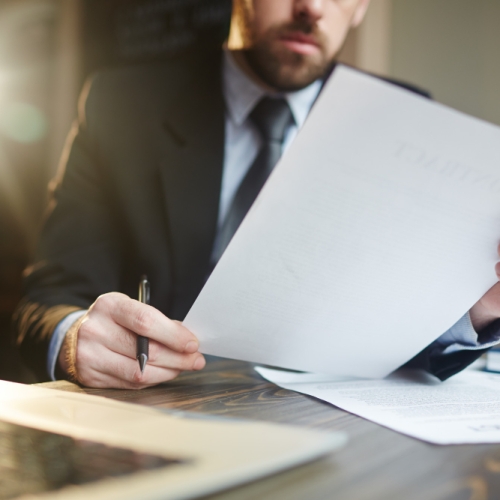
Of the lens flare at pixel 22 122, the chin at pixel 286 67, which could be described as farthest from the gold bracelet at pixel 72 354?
the lens flare at pixel 22 122

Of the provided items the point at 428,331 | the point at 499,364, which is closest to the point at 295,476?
the point at 428,331

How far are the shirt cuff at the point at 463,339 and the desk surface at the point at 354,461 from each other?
22cm

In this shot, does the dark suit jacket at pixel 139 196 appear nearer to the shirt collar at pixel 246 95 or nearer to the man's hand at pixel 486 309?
the shirt collar at pixel 246 95

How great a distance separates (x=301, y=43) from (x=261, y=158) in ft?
0.88

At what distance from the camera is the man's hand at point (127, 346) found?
0.47 meters

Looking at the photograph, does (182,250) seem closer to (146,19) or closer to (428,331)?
(428,331)

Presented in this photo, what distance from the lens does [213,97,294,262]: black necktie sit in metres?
0.96

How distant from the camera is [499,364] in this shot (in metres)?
0.66

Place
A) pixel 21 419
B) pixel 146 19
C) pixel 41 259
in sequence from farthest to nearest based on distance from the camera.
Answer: pixel 146 19 → pixel 41 259 → pixel 21 419

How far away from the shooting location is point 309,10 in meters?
0.95

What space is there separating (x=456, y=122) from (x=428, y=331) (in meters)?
0.26

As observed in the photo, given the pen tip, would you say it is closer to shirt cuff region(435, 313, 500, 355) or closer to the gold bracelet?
the gold bracelet

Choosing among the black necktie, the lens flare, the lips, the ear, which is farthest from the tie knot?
the lens flare

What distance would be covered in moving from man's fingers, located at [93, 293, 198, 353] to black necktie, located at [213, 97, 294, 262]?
0.48 metres
